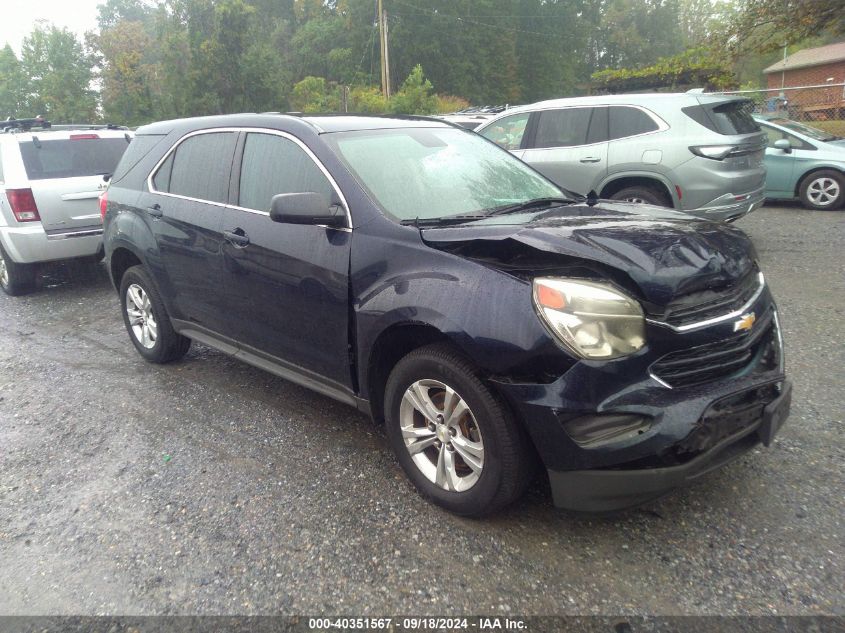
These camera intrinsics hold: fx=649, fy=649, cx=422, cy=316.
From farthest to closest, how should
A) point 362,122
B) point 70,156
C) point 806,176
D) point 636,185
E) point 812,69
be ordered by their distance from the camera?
point 812,69 → point 806,176 → point 70,156 → point 636,185 → point 362,122

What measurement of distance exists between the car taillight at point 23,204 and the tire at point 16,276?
25.3 inches

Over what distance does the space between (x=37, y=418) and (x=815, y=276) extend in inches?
283

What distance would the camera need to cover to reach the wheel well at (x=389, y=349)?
2.95 meters

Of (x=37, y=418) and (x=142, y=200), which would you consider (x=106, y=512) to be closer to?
(x=37, y=418)

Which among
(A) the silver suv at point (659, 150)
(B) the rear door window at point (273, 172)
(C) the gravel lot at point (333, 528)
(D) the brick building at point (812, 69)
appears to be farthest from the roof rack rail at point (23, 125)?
(D) the brick building at point (812, 69)

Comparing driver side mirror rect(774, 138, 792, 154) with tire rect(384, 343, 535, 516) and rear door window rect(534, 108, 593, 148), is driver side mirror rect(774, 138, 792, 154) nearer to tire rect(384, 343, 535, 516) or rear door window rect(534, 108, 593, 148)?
rear door window rect(534, 108, 593, 148)

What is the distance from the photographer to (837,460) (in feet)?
10.7

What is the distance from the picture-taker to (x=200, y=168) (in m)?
4.38

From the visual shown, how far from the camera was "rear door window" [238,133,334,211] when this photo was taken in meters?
3.59

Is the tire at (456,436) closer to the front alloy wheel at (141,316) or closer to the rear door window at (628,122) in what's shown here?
the front alloy wheel at (141,316)

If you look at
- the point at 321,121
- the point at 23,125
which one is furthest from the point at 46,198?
the point at 321,121

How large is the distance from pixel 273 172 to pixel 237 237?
0.44 m

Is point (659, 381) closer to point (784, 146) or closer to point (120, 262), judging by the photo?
point (120, 262)

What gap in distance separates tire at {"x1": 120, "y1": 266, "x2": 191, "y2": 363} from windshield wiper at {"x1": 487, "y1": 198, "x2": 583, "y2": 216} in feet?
8.84
